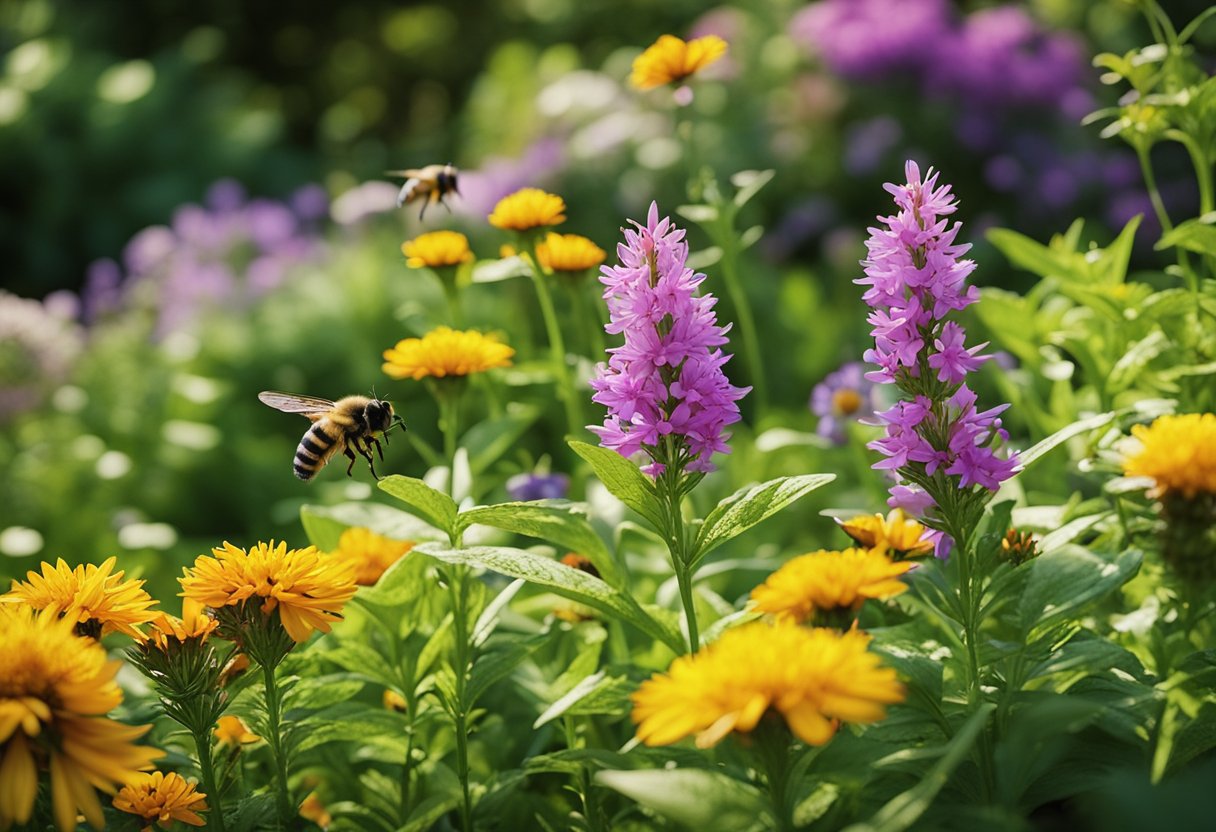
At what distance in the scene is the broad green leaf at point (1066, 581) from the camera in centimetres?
133

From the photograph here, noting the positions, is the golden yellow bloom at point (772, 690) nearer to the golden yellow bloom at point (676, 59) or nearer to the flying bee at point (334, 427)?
the flying bee at point (334, 427)

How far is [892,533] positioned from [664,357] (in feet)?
1.41

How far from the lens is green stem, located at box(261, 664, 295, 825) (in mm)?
1394

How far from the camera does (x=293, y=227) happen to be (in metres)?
5.43

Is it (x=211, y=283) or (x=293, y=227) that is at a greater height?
(x=293, y=227)

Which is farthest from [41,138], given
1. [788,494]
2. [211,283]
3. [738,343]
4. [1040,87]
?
[788,494]

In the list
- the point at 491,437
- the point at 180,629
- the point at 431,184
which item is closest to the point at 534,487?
the point at 491,437

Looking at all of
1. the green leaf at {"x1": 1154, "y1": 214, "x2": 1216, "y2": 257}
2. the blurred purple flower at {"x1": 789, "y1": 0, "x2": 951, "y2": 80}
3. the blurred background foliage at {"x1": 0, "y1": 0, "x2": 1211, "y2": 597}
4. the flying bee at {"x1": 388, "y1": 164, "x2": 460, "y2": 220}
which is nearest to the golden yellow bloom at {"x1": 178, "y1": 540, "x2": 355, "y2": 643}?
the blurred background foliage at {"x1": 0, "y1": 0, "x2": 1211, "y2": 597}

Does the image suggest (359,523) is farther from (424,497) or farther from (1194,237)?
(1194,237)

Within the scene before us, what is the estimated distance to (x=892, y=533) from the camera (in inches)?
59.0

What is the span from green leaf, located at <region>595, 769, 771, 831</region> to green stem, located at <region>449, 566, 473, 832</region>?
47cm

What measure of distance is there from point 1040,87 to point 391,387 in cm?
347

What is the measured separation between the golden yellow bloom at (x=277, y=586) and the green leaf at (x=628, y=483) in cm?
33

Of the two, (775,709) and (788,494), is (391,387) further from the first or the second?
(775,709)
